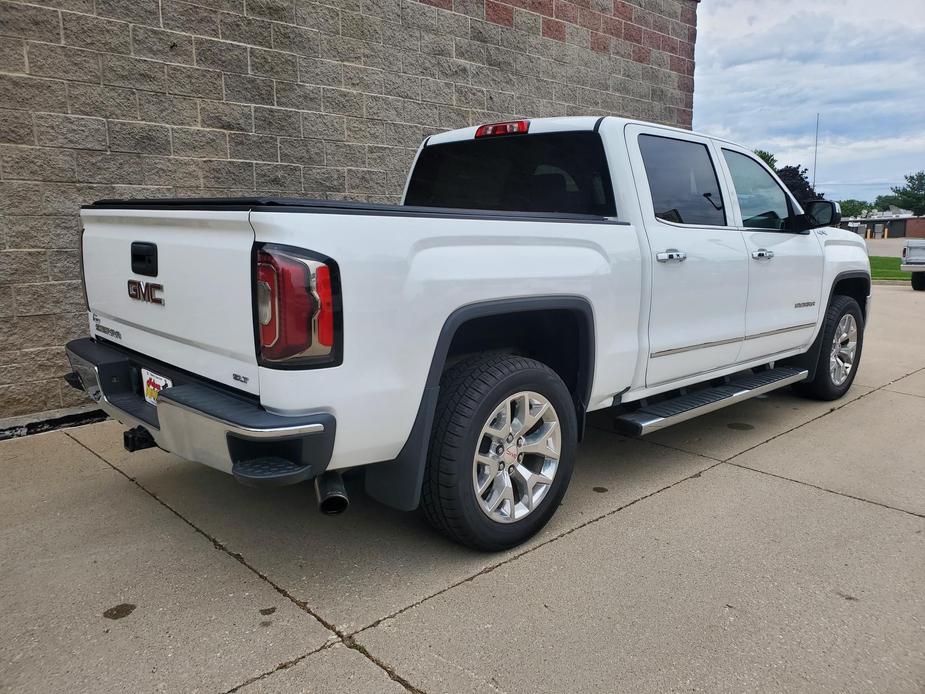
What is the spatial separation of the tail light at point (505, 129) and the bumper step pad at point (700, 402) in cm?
167

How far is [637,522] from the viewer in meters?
3.63

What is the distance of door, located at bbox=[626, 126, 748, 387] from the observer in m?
3.85

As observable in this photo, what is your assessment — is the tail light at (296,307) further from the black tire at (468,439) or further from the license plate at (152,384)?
the license plate at (152,384)

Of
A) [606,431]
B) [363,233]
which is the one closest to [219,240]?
[363,233]

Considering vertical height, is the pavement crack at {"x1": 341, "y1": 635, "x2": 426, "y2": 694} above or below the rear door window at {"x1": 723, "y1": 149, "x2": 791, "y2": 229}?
below

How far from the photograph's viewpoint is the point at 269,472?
2.48 meters

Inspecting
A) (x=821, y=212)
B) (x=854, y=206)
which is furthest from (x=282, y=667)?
(x=854, y=206)

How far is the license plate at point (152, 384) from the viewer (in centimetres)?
309

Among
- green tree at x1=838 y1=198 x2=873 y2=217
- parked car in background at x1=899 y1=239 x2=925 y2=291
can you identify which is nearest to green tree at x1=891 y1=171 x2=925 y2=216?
green tree at x1=838 y1=198 x2=873 y2=217

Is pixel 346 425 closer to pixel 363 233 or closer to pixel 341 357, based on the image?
pixel 341 357

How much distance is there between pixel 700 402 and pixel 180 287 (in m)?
2.91

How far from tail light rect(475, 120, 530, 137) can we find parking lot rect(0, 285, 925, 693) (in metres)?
2.00

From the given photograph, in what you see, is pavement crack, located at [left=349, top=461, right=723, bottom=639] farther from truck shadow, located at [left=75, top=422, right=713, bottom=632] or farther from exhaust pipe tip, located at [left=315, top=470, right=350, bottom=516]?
exhaust pipe tip, located at [left=315, top=470, right=350, bottom=516]

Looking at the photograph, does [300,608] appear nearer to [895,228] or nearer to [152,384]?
[152,384]
